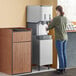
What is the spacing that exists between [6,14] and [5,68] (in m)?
1.41

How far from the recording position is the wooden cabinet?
19.9ft

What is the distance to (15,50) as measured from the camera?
610cm

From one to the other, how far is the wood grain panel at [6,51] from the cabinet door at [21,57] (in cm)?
12

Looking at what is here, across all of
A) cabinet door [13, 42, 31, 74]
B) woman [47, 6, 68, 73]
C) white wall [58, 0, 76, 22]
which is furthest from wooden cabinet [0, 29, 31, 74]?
white wall [58, 0, 76, 22]

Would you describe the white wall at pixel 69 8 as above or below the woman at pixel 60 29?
above

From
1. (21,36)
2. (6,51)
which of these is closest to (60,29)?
(21,36)

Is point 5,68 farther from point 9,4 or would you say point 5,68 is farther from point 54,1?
point 54,1

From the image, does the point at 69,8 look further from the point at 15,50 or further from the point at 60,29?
the point at 15,50

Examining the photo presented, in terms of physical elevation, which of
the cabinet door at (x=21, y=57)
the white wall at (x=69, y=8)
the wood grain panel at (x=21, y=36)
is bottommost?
the cabinet door at (x=21, y=57)

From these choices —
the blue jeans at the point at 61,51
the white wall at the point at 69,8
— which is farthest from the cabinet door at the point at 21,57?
the white wall at the point at 69,8

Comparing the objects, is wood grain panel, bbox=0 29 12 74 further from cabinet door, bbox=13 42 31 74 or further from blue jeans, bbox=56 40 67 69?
blue jeans, bbox=56 40 67 69

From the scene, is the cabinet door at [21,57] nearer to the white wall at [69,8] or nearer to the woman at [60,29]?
the woman at [60,29]

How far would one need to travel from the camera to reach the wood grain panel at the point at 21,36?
6053 millimetres

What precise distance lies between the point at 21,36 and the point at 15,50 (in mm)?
362
